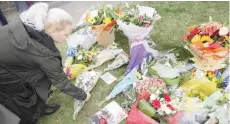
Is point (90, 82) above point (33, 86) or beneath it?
beneath

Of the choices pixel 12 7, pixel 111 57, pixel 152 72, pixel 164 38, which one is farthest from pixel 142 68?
pixel 12 7

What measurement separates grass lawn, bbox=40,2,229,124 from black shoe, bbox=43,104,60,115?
0.04 meters

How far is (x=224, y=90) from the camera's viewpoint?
2959mm

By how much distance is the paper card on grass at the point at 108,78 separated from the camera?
3654 mm

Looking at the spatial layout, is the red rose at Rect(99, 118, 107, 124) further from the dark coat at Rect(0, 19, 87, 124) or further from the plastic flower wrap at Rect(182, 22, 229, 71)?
the plastic flower wrap at Rect(182, 22, 229, 71)

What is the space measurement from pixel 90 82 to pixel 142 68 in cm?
61

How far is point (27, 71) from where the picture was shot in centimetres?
285


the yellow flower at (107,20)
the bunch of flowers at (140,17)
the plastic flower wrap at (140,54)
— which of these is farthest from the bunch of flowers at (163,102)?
the yellow flower at (107,20)

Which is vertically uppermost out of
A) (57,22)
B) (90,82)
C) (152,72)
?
(57,22)

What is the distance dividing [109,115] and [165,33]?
5.30 feet

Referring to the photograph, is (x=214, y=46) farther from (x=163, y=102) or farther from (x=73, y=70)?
(x=73, y=70)

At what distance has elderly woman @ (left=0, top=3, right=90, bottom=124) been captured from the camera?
8.46ft

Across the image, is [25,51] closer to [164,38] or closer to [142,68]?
[142,68]

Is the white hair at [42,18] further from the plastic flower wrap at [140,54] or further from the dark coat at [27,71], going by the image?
the plastic flower wrap at [140,54]
